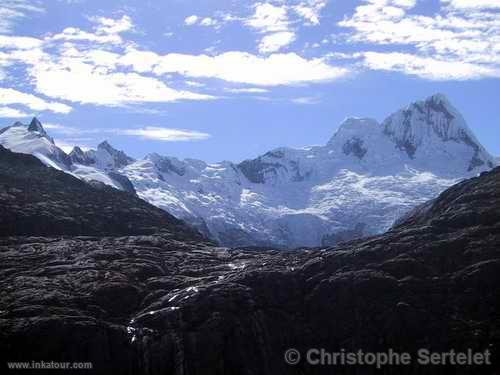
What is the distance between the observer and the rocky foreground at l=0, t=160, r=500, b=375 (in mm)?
121938

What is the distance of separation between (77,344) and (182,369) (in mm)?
16289

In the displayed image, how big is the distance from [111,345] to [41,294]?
788 inches

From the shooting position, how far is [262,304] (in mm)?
137125

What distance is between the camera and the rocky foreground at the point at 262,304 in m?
122

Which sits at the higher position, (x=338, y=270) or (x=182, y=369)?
(x=338, y=270)

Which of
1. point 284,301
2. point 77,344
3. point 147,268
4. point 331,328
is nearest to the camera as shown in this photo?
point 77,344

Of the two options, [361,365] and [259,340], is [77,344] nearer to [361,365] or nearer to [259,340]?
[259,340]

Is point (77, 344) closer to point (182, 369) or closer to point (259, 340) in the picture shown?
point (182, 369)

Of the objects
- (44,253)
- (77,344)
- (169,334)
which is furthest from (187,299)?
(44,253)

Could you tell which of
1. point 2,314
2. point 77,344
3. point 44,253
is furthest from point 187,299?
point 44,253

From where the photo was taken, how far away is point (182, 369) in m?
122

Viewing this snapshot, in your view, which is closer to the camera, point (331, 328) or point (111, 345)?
point (111, 345)

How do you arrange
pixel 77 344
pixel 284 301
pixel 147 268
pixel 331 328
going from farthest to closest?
pixel 147 268
pixel 284 301
pixel 331 328
pixel 77 344

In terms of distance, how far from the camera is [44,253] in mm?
165500
